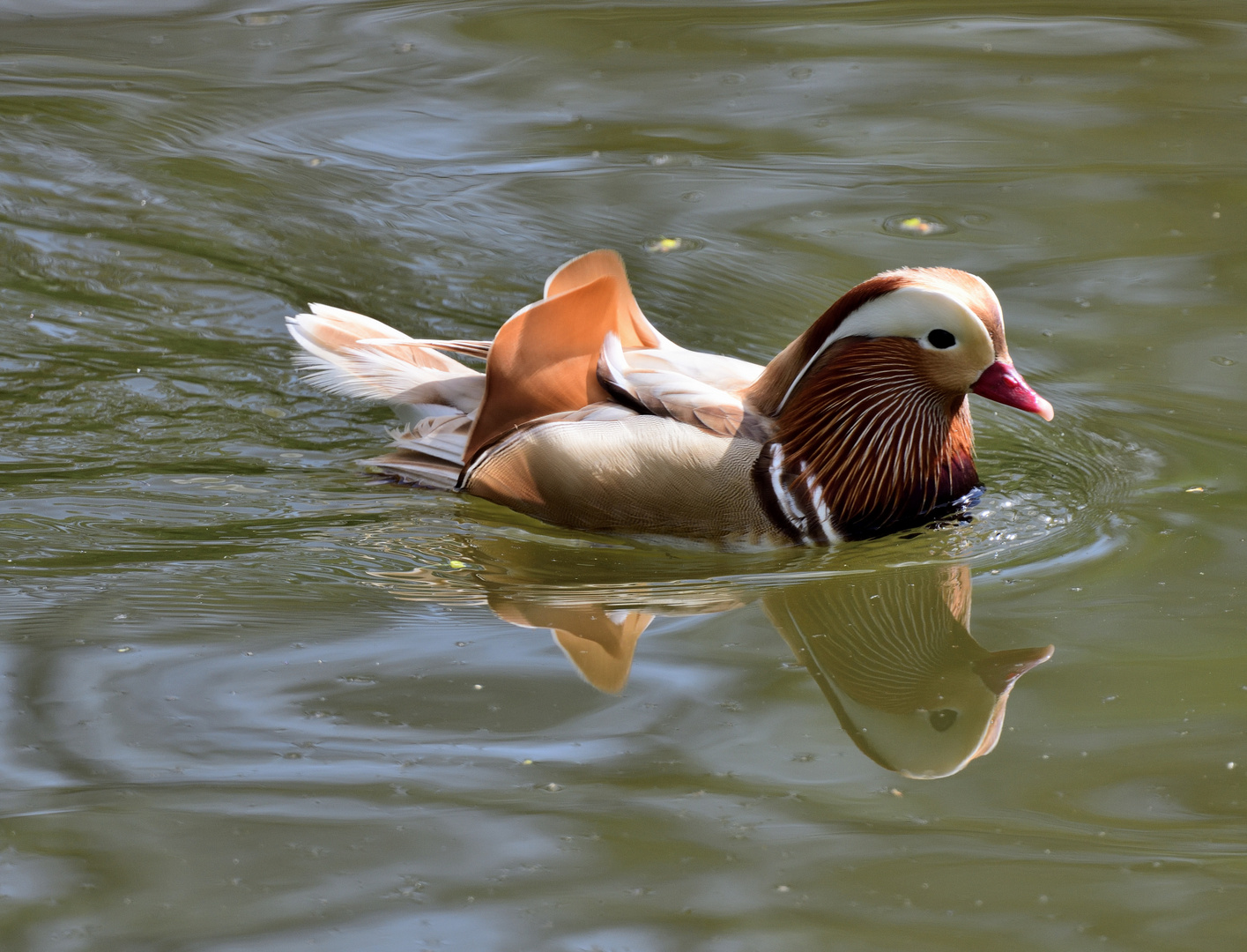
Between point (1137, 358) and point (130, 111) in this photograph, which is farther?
point (130, 111)

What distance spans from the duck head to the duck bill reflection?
1.09 feet

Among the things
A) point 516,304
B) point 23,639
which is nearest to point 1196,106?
point 516,304

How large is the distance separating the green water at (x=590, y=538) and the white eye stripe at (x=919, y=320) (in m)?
0.63

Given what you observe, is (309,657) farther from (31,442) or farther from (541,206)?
(541,206)

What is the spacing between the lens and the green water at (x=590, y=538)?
2924 mm

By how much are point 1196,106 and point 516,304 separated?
151 inches

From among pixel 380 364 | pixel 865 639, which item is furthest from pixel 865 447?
pixel 380 364

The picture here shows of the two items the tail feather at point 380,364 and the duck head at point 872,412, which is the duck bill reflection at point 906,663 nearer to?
the duck head at point 872,412

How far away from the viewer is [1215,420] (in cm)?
514

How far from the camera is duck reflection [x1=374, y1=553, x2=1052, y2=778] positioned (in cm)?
344

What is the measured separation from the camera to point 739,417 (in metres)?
4.44

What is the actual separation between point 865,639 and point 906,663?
0.15 m

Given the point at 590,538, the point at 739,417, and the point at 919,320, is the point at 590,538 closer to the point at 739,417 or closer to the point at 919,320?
the point at 739,417

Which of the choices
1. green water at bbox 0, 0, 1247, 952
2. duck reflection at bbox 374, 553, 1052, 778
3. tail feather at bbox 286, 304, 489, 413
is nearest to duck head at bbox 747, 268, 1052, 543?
green water at bbox 0, 0, 1247, 952
